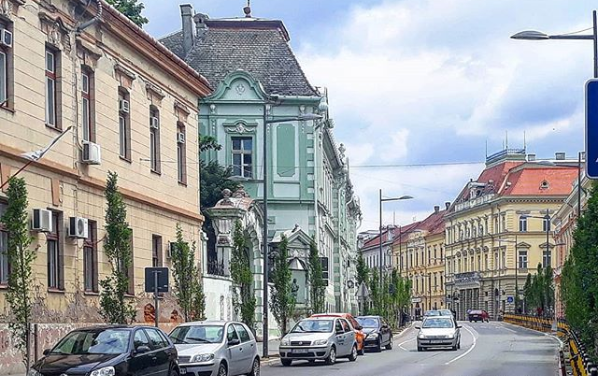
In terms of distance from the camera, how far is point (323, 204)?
64.5 metres

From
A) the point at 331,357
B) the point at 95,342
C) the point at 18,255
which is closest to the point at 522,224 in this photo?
the point at 331,357

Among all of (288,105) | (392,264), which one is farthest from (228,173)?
(392,264)

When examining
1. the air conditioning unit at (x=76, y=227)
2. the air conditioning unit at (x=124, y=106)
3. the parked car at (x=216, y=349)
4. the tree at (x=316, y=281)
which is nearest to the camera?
A: the parked car at (x=216, y=349)

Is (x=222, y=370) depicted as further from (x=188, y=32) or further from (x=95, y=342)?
(x=188, y=32)

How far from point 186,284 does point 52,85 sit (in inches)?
336

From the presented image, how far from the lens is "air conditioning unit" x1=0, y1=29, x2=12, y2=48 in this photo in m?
24.2

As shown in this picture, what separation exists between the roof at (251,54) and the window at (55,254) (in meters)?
30.7

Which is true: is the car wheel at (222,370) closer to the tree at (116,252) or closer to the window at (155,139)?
the tree at (116,252)

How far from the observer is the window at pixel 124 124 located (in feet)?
106

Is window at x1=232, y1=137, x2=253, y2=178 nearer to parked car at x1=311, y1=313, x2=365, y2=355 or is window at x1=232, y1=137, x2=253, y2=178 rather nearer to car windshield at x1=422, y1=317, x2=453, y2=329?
car windshield at x1=422, y1=317, x2=453, y2=329

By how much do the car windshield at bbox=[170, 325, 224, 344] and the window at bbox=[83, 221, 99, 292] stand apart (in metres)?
5.35

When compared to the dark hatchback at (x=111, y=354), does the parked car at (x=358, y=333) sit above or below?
below

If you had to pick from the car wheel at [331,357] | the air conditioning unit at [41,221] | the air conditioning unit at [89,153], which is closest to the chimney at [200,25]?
the car wheel at [331,357]

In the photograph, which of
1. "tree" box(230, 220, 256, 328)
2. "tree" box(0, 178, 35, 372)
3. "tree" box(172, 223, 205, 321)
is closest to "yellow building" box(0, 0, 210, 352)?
"tree" box(172, 223, 205, 321)
